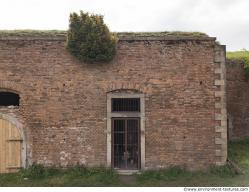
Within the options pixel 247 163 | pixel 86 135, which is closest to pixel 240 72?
pixel 247 163

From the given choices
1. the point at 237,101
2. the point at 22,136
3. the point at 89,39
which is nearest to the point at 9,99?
the point at 22,136

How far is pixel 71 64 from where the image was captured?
11.5 meters

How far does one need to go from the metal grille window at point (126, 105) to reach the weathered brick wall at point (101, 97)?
40cm

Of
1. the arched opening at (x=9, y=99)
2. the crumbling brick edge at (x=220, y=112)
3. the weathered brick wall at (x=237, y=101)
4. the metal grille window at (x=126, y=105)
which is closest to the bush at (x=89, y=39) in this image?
the metal grille window at (x=126, y=105)

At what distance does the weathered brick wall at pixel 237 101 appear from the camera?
17.7m

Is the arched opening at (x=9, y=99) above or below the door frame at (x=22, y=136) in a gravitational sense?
above

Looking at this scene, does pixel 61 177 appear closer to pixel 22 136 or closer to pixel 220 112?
pixel 22 136

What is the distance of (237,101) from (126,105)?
8273 millimetres

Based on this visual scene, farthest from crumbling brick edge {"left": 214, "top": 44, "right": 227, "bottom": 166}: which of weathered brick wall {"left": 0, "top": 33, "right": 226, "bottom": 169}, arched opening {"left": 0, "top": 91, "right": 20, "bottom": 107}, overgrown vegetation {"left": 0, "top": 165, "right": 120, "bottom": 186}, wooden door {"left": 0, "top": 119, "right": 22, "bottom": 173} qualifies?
arched opening {"left": 0, "top": 91, "right": 20, "bottom": 107}

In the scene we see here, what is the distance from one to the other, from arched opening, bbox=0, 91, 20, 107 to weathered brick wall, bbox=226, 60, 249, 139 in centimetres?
1047

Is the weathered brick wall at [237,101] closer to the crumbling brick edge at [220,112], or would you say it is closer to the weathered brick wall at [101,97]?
the crumbling brick edge at [220,112]

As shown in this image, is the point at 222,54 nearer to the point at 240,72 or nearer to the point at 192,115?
the point at 192,115

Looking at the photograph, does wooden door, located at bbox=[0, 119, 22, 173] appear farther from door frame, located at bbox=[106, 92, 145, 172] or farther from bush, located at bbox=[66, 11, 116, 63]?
bush, located at bbox=[66, 11, 116, 63]

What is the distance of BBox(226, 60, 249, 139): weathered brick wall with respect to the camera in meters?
17.7
